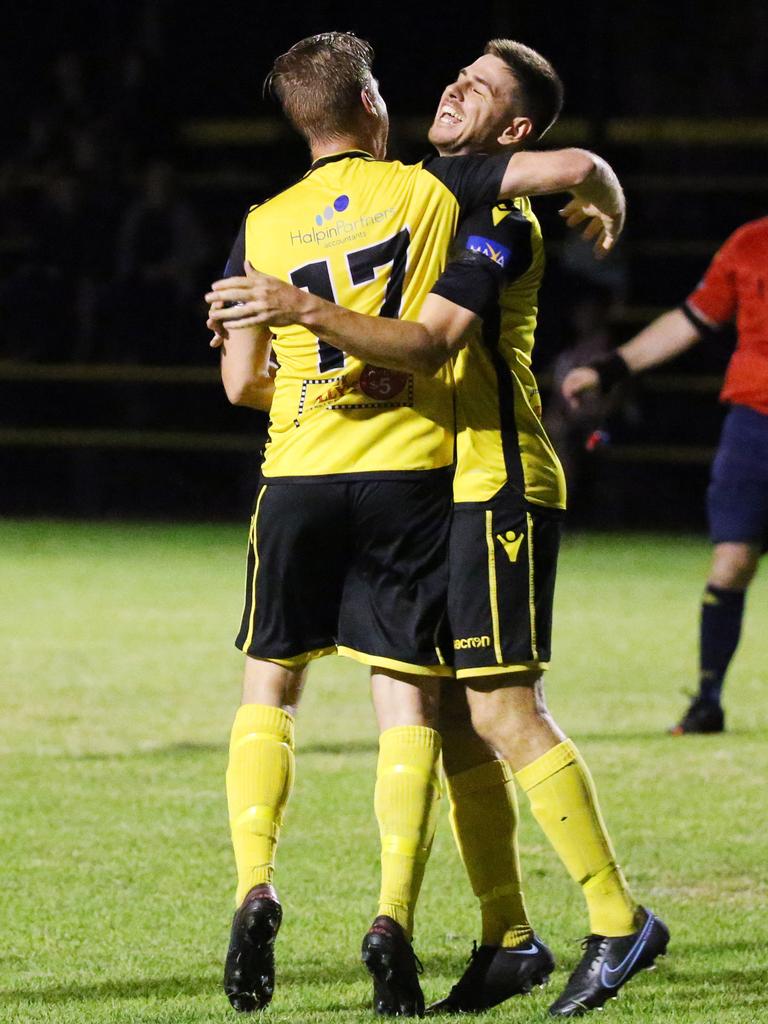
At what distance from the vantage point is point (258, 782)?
399 cm

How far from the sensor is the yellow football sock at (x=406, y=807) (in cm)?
388

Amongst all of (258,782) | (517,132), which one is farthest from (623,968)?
(517,132)

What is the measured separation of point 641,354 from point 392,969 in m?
3.46

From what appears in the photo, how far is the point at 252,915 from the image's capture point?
3783 mm

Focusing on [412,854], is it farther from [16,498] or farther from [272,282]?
[16,498]

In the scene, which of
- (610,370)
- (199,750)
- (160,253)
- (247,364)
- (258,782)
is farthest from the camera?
(160,253)

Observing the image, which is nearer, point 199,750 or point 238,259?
point 238,259

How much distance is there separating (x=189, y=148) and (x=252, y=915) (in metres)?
15.2

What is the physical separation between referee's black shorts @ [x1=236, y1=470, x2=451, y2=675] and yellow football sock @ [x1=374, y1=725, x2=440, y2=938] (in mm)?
159

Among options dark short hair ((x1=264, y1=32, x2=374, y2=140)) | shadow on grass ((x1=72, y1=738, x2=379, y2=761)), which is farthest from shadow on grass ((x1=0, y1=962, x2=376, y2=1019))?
shadow on grass ((x1=72, y1=738, x2=379, y2=761))

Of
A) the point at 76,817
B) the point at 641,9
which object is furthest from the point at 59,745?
the point at 641,9

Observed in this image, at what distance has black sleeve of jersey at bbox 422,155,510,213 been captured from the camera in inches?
154

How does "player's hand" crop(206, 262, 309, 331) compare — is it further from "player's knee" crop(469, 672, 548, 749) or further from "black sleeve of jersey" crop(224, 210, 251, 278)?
"player's knee" crop(469, 672, 548, 749)

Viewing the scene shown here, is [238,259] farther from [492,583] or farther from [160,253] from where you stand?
[160,253]
